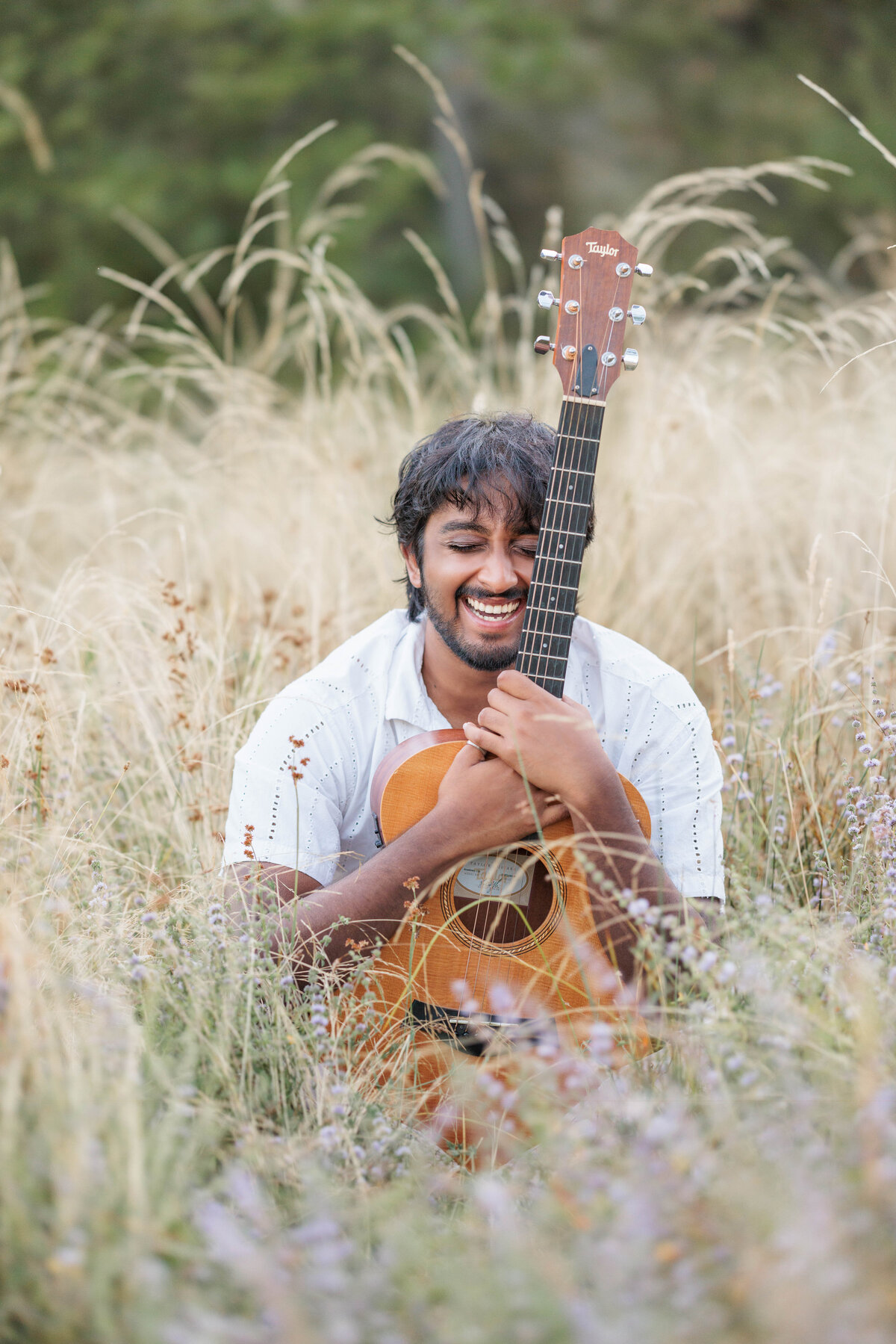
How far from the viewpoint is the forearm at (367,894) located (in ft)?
7.70

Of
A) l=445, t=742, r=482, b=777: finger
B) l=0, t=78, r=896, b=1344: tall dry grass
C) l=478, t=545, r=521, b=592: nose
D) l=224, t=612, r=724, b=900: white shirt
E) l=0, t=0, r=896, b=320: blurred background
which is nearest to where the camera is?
l=0, t=78, r=896, b=1344: tall dry grass

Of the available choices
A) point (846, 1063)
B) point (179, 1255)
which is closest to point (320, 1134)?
point (179, 1255)

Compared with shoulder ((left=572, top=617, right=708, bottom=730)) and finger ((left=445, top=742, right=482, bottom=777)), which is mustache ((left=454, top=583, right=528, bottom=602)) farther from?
finger ((left=445, top=742, right=482, bottom=777))

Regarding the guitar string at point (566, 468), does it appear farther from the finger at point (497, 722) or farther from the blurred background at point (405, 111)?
the blurred background at point (405, 111)

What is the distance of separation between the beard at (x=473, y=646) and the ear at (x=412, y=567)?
166 millimetres

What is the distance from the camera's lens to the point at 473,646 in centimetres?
271

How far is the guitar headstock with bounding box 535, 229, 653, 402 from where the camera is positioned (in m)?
2.63

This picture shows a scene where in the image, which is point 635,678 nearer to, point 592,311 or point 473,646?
point 473,646

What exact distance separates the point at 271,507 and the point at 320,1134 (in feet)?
8.98

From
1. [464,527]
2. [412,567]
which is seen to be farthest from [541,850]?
[412,567]

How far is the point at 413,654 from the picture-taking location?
281 centimetres

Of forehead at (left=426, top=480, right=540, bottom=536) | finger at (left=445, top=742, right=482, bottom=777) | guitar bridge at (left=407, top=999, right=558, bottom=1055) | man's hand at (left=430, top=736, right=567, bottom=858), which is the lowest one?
guitar bridge at (left=407, top=999, right=558, bottom=1055)

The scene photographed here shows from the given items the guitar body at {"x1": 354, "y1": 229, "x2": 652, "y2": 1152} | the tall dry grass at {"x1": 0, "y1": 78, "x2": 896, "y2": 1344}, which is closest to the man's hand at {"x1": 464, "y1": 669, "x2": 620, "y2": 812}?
the guitar body at {"x1": 354, "y1": 229, "x2": 652, "y2": 1152}

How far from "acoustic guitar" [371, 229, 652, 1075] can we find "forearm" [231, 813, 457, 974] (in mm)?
43
